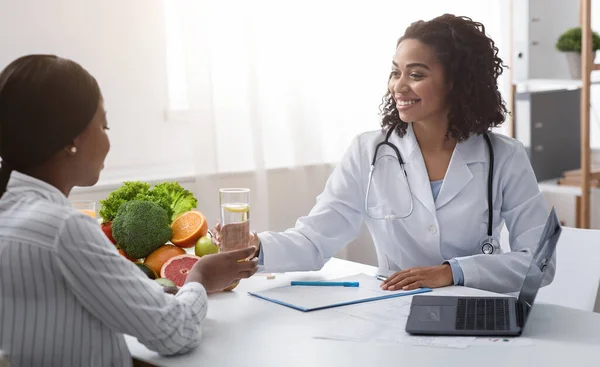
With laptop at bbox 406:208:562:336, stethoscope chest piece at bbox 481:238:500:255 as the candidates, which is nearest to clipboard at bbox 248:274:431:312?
laptop at bbox 406:208:562:336

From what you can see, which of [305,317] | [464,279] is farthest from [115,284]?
[464,279]

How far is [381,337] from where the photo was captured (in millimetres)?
1589

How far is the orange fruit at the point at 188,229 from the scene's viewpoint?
207 cm

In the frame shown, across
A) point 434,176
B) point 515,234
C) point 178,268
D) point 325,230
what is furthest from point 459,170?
point 178,268

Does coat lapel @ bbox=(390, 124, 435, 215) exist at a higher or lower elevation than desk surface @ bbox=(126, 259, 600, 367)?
higher

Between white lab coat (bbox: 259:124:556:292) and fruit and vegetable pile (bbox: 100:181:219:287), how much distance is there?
7.2 inches

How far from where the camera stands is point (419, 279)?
194 centimetres

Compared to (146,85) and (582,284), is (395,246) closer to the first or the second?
(582,284)

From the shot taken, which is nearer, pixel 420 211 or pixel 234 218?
pixel 234 218

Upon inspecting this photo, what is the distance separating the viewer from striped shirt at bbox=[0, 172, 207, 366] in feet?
4.28

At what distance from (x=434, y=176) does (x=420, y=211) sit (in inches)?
4.3

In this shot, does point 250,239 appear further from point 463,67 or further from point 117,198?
point 463,67

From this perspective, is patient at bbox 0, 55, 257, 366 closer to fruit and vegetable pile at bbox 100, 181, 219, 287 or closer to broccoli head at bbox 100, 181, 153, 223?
fruit and vegetable pile at bbox 100, 181, 219, 287

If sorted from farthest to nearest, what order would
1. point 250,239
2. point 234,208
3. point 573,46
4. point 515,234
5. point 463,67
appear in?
point 573,46
point 463,67
point 515,234
point 250,239
point 234,208
